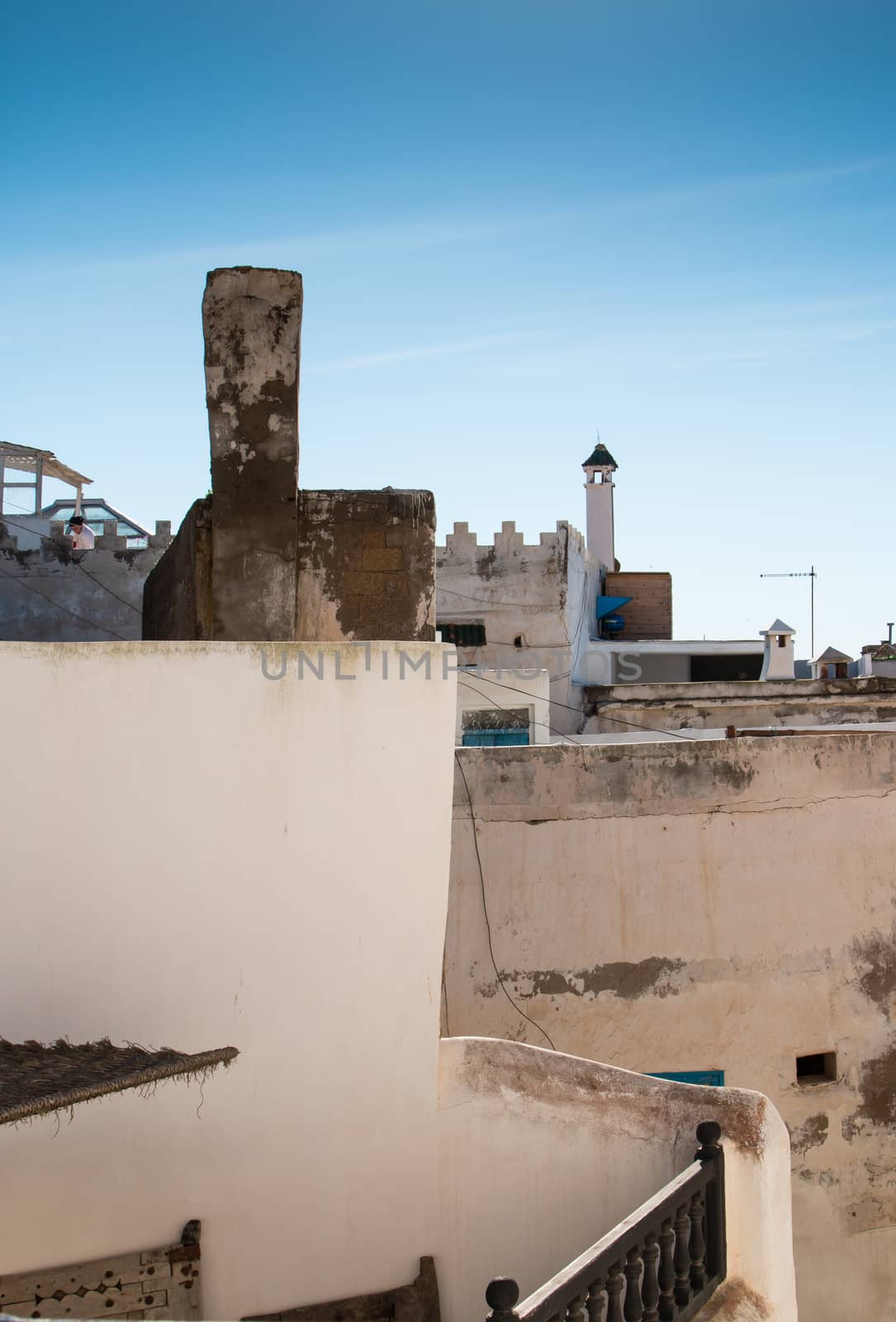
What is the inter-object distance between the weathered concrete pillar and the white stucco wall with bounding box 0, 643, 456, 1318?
3.07 ft

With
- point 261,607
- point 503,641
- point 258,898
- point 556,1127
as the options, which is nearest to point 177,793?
point 258,898

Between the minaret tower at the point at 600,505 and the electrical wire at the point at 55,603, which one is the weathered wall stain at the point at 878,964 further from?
the minaret tower at the point at 600,505

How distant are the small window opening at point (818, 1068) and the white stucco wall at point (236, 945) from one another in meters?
3.73

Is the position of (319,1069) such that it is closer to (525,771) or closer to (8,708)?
(8,708)

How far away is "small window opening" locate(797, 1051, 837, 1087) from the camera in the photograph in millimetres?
7270

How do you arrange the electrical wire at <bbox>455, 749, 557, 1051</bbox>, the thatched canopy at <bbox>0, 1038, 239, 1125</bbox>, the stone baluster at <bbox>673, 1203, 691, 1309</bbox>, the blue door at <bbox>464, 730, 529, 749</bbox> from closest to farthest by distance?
the thatched canopy at <bbox>0, 1038, 239, 1125</bbox> → the stone baluster at <bbox>673, 1203, 691, 1309</bbox> → the electrical wire at <bbox>455, 749, 557, 1051</bbox> → the blue door at <bbox>464, 730, 529, 749</bbox>

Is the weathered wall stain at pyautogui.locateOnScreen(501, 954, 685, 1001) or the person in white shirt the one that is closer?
the weathered wall stain at pyautogui.locateOnScreen(501, 954, 685, 1001)

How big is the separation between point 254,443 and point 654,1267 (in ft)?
11.4

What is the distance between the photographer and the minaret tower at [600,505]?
2570 cm

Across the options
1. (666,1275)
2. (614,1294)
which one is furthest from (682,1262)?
(614,1294)

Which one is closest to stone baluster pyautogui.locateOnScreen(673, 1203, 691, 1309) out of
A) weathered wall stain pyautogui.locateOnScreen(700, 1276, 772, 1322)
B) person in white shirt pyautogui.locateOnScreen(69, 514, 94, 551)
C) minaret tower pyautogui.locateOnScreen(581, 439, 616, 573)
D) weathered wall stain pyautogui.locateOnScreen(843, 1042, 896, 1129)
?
weathered wall stain pyautogui.locateOnScreen(700, 1276, 772, 1322)

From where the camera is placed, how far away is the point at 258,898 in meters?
4.09

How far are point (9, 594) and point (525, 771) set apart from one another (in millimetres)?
13933

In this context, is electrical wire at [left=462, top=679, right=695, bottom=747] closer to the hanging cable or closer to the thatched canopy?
the hanging cable
